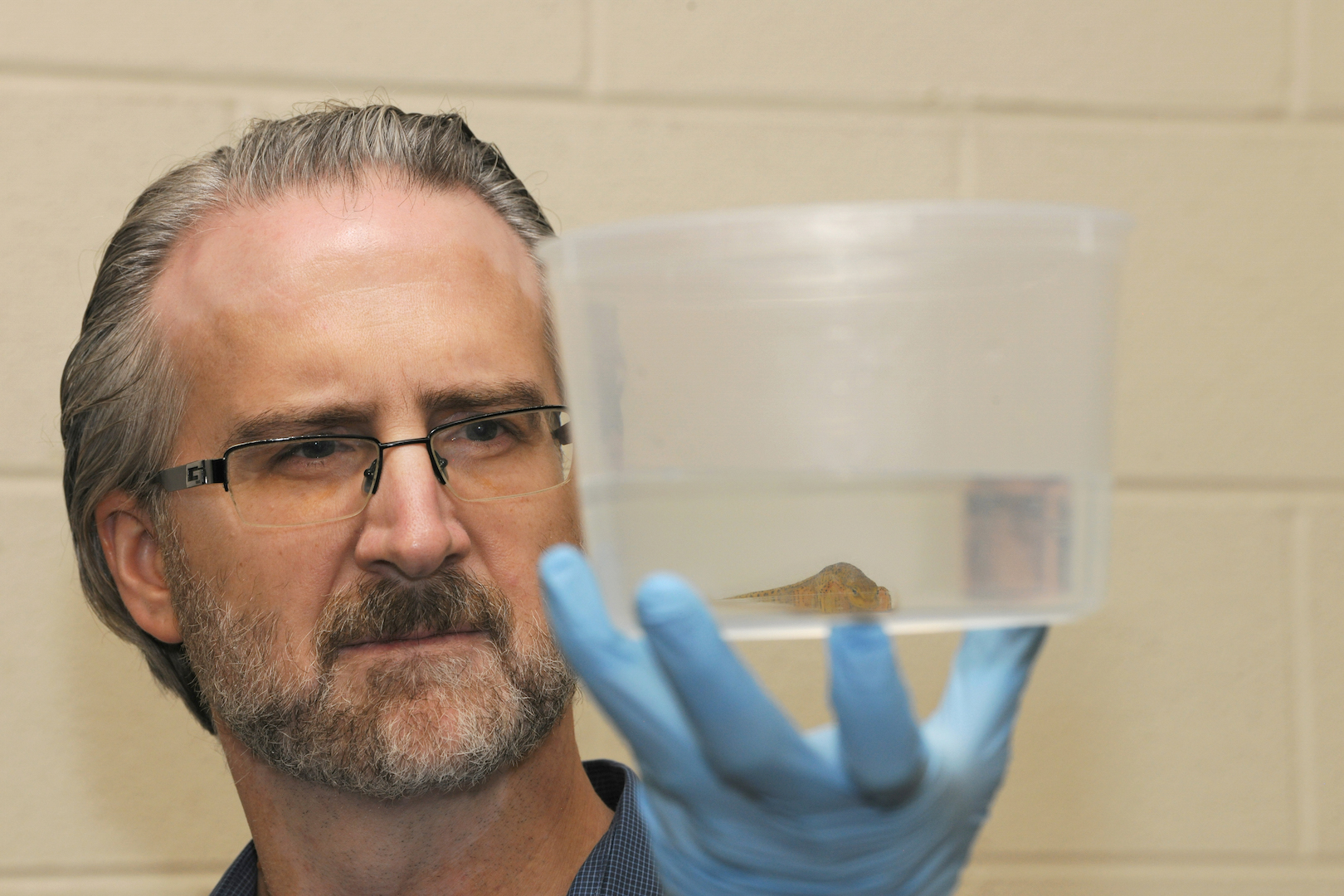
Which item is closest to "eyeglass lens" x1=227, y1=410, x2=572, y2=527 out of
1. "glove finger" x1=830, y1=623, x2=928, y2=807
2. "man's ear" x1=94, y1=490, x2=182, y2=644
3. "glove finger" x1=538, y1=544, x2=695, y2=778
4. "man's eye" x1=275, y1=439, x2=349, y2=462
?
"man's eye" x1=275, y1=439, x2=349, y2=462

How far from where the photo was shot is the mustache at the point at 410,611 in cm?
87

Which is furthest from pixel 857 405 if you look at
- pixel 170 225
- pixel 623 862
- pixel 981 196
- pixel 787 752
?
pixel 981 196

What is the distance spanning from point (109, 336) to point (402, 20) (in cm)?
48

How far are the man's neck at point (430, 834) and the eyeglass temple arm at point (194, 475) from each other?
0.23 meters

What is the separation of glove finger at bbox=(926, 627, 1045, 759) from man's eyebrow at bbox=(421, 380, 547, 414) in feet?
1.44

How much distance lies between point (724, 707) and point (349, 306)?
0.51 metres

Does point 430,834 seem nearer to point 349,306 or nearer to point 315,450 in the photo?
point 315,450

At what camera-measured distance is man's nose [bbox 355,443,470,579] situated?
86 centimetres

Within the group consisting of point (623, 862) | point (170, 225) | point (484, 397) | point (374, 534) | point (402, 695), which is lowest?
point (623, 862)

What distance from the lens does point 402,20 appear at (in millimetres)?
1289

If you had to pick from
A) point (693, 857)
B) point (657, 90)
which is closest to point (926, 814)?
point (693, 857)

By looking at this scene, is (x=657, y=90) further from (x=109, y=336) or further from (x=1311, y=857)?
Result: (x=1311, y=857)

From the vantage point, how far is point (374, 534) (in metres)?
0.88

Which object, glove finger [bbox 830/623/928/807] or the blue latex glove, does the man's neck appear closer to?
the blue latex glove
